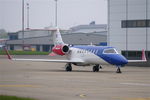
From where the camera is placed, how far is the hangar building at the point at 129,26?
5406 centimetres

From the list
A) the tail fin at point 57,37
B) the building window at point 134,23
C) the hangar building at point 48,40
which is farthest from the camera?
the hangar building at point 48,40

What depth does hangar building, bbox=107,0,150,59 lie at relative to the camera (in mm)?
54062

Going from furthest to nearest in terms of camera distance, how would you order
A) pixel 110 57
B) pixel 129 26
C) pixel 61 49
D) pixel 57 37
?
Result: pixel 129 26
pixel 57 37
pixel 61 49
pixel 110 57

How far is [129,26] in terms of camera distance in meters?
55.6

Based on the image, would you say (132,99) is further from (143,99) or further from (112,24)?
(112,24)

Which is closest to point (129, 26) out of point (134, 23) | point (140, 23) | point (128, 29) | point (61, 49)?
point (128, 29)

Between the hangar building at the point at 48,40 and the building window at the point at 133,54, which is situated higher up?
the hangar building at the point at 48,40

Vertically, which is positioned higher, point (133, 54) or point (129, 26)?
point (129, 26)

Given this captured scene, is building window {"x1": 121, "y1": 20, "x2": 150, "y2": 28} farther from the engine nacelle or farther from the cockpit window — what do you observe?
the cockpit window

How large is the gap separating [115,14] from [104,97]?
3667cm

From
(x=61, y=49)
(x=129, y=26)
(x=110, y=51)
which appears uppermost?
(x=129, y=26)

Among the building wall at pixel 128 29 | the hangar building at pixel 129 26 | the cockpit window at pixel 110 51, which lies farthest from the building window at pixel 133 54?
the cockpit window at pixel 110 51

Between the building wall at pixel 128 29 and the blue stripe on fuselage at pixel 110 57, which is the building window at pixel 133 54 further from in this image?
the blue stripe on fuselage at pixel 110 57

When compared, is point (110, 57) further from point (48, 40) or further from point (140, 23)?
→ point (48, 40)
